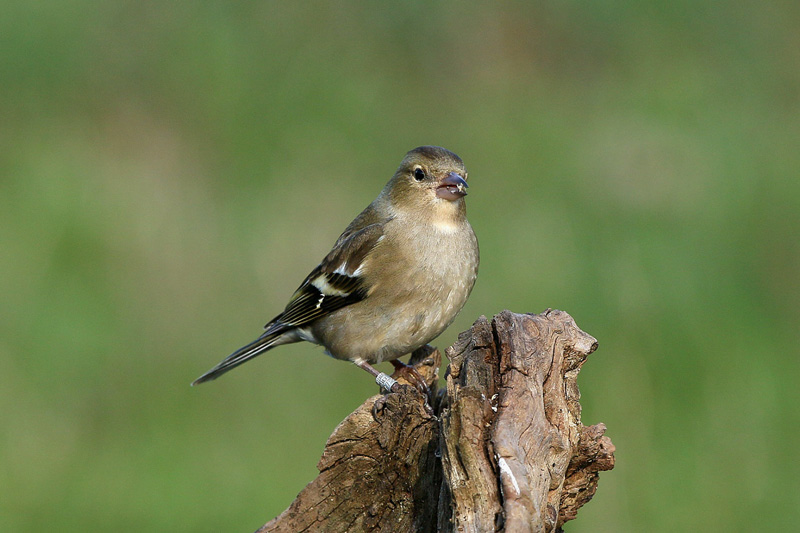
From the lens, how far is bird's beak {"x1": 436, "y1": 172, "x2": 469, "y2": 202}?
5789 millimetres

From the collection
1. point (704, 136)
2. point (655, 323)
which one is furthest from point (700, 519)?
point (704, 136)

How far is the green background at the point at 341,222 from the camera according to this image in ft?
23.6

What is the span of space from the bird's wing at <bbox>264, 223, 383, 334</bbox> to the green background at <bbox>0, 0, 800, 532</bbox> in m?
1.46

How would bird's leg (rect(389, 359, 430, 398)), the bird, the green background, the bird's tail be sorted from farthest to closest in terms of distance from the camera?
the green background, the bird's tail, the bird, bird's leg (rect(389, 359, 430, 398))

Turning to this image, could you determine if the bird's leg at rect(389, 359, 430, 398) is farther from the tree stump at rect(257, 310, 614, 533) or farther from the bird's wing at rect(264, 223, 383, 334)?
the tree stump at rect(257, 310, 614, 533)

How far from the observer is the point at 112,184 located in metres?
10.1

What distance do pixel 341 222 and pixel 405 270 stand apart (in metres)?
3.60

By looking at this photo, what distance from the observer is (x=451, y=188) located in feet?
19.2

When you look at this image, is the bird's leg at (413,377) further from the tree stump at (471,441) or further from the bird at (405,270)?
the tree stump at (471,441)

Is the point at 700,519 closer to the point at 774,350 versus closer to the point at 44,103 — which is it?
the point at 774,350

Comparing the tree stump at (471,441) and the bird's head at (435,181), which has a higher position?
the bird's head at (435,181)

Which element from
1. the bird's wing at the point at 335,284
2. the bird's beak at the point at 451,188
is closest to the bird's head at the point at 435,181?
the bird's beak at the point at 451,188

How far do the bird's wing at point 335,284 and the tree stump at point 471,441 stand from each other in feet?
6.43

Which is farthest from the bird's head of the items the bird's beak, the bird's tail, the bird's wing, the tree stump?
the tree stump
